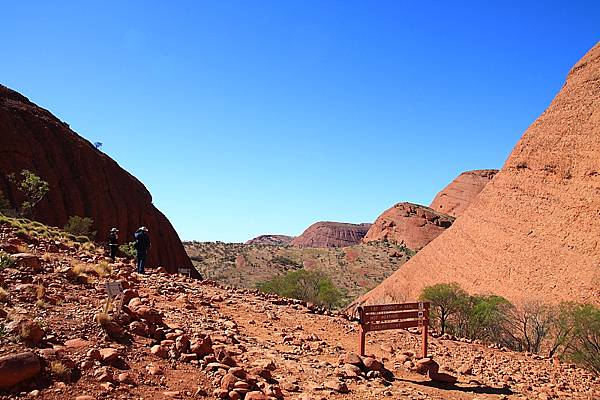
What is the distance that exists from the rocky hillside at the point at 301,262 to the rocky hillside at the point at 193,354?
40.5 m

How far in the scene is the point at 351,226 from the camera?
179 metres

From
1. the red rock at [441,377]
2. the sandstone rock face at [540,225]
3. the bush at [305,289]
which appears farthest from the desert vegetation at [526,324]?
the red rock at [441,377]

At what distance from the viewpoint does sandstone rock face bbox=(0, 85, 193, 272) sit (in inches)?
1399

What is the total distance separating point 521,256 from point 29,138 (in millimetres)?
38438

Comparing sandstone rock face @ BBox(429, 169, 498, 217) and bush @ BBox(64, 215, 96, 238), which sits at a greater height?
sandstone rock face @ BBox(429, 169, 498, 217)

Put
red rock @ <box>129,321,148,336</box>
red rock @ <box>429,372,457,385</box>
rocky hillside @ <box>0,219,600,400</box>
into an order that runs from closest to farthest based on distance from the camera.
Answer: rocky hillside @ <box>0,219,600,400</box>
red rock @ <box>129,321,148,336</box>
red rock @ <box>429,372,457,385</box>

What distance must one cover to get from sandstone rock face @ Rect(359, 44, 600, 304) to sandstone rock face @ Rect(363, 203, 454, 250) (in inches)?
1752

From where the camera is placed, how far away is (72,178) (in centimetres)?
4016

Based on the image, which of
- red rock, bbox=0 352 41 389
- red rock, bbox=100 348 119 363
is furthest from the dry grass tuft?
red rock, bbox=100 348 119 363

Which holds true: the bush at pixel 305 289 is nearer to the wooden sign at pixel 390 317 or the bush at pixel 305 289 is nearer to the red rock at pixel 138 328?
the wooden sign at pixel 390 317

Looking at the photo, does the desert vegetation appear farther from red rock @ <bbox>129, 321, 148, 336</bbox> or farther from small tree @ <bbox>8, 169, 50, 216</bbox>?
small tree @ <bbox>8, 169, 50, 216</bbox>

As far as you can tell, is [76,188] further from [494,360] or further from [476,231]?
[494,360]

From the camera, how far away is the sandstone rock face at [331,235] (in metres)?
162

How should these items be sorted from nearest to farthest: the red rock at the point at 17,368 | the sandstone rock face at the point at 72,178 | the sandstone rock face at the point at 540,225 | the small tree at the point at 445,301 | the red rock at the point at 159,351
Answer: the red rock at the point at 17,368 → the red rock at the point at 159,351 → the small tree at the point at 445,301 → the sandstone rock face at the point at 540,225 → the sandstone rock face at the point at 72,178
